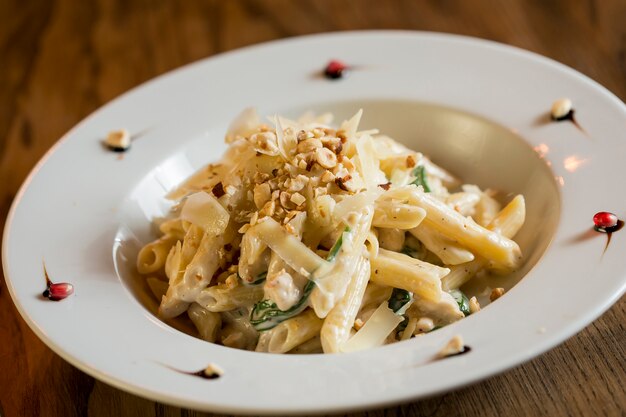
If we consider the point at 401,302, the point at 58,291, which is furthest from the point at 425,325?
the point at 58,291

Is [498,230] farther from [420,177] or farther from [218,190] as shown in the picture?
[218,190]

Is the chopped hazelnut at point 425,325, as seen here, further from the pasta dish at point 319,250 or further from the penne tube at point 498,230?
the penne tube at point 498,230

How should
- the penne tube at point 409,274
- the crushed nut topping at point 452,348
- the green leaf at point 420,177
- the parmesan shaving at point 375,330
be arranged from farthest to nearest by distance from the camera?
1. the green leaf at point 420,177
2. the penne tube at point 409,274
3. the parmesan shaving at point 375,330
4. the crushed nut topping at point 452,348

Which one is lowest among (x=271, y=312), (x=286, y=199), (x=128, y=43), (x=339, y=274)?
(x=128, y=43)

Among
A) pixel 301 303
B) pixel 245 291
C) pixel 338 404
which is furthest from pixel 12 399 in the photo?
pixel 338 404

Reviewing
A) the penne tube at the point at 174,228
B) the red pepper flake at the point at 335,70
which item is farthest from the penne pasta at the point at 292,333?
the red pepper flake at the point at 335,70

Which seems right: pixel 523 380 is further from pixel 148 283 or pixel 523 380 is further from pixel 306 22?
pixel 306 22

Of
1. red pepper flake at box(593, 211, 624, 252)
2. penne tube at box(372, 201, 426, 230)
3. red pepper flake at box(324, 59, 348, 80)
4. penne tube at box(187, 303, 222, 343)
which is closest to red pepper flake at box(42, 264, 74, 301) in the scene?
penne tube at box(187, 303, 222, 343)
